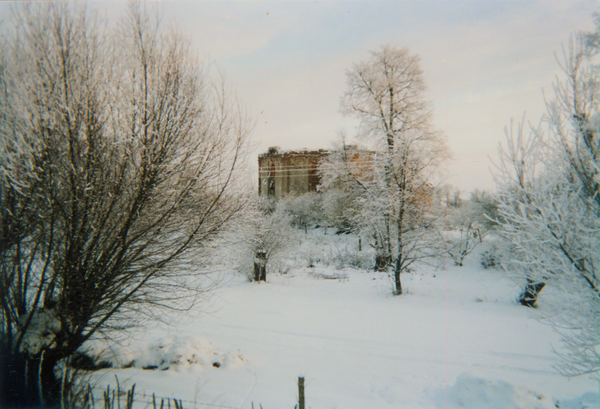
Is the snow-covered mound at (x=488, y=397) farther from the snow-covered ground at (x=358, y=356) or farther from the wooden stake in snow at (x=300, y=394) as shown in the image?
the wooden stake in snow at (x=300, y=394)

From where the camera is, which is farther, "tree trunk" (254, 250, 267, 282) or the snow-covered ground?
"tree trunk" (254, 250, 267, 282)

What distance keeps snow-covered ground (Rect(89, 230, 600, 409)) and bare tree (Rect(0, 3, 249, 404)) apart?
135cm

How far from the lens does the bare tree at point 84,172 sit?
3580 mm

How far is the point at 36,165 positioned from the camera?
11.5 ft

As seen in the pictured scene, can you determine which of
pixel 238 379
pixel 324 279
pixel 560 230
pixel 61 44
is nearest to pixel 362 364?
pixel 238 379

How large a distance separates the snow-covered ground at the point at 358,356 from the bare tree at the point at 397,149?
2.58m

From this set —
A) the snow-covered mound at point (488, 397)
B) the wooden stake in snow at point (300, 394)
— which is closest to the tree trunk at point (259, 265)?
the snow-covered mound at point (488, 397)

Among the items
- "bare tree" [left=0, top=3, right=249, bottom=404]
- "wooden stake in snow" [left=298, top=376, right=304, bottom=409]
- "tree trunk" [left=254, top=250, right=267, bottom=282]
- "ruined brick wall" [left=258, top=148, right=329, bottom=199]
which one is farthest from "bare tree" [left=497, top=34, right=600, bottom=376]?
"ruined brick wall" [left=258, top=148, right=329, bottom=199]

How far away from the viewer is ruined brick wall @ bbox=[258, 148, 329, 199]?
47.0 meters

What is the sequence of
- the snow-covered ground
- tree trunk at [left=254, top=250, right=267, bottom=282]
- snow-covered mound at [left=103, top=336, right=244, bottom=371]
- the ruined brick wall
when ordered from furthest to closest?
the ruined brick wall, tree trunk at [left=254, top=250, right=267, bottom=282], snow-covered mound at [left=103, top=336, right=244, bottom=371], the snow-covered ground

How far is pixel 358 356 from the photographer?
6.33m

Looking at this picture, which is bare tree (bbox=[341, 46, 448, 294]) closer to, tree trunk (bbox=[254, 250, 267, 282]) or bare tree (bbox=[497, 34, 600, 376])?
tree trunk (bbox=[254, 250, 267, 282])

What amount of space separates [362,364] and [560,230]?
162 inches

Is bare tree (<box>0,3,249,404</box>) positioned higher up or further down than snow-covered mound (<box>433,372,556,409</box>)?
higher up
